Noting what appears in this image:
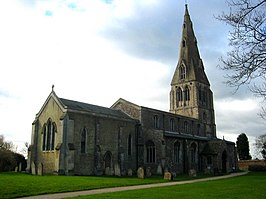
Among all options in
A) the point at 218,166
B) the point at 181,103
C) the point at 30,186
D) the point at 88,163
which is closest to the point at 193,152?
the point at 218,166

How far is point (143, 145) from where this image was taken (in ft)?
136

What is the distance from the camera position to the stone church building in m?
34.0

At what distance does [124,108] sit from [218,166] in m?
16.0

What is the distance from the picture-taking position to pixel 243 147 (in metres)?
74.2

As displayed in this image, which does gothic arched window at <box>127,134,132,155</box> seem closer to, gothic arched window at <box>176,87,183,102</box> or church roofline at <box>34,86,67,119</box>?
church roofline at <box>34,86,67,119</box>

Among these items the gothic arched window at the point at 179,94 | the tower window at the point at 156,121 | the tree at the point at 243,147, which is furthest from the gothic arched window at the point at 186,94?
the tree at the point at 243,147

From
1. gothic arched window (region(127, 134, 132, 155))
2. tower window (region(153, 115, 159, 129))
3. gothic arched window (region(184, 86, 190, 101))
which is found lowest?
gothic arched window (region(127, 134, 132, 155))

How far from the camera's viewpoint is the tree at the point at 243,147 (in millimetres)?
73812

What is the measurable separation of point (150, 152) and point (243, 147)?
40247mm

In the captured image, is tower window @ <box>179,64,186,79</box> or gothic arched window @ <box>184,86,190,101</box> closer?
gothic arched window @ <box>184,86,190,101</box>

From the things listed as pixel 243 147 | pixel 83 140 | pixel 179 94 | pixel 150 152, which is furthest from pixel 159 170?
pixel 243 147

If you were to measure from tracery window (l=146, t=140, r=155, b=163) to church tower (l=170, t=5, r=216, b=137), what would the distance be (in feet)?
60.3

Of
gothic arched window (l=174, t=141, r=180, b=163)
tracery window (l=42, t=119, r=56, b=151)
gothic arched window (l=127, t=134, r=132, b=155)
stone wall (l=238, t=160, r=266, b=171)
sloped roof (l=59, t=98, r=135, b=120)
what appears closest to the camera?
tracery window (l=42, t=119, r=56, b=151)

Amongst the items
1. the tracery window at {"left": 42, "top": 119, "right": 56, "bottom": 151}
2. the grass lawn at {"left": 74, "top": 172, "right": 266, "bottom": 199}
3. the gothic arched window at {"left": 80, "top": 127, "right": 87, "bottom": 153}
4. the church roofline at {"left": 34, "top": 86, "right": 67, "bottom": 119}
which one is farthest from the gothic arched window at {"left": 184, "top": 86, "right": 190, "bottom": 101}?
the grass lawn at {"left": 74, "top": 172, "right": 266, "bottom": 199}
